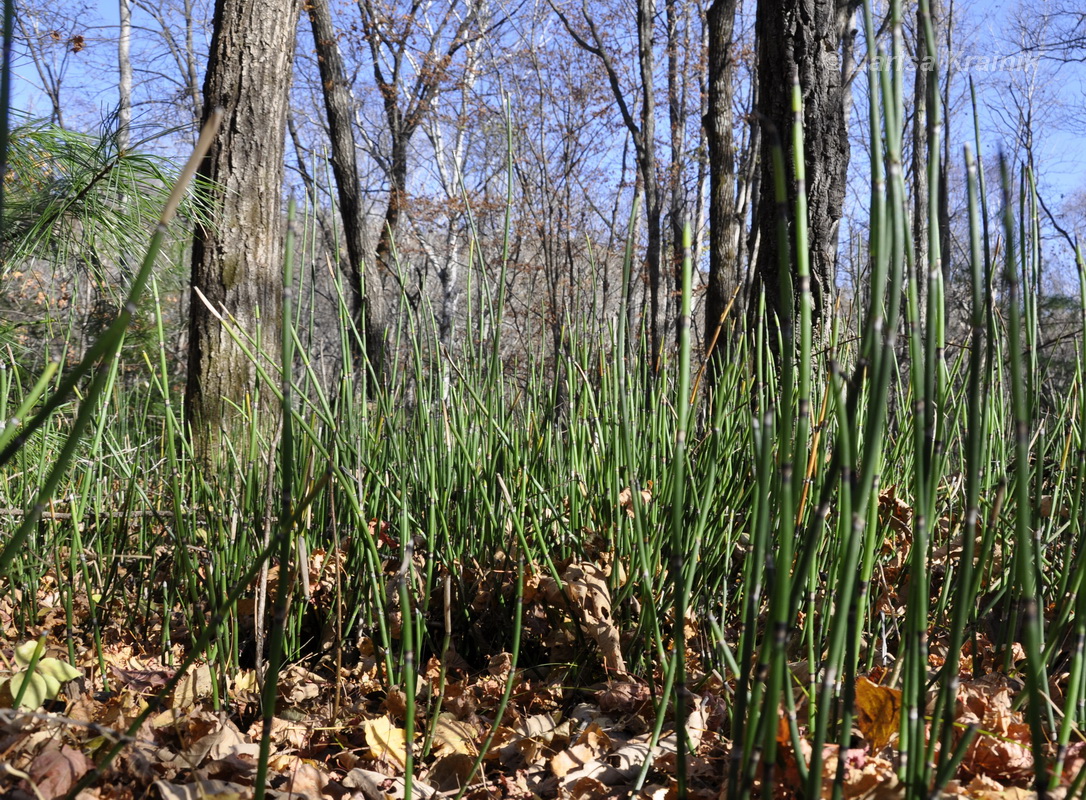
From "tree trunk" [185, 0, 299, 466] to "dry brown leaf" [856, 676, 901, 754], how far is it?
1.95 metres

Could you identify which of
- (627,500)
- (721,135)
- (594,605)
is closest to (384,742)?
(594,605)

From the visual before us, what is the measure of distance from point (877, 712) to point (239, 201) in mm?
2280

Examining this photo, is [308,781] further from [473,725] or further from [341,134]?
[341,134]

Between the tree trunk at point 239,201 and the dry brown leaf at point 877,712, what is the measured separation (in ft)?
6.39

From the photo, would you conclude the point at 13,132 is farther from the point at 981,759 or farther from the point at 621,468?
the point at 981,759

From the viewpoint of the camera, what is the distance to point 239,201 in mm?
2490

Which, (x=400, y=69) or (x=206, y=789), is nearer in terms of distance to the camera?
(x=206, y=789)

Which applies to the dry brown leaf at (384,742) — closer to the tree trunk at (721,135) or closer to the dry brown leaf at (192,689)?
the dry brown leaf at (192,689)

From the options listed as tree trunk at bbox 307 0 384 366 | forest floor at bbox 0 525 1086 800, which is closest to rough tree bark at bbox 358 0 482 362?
tree trunk at bbox 307 0 384 366

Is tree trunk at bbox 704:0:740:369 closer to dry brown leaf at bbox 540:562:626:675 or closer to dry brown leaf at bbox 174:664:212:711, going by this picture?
dry brown leaf at bbox 540:562:626:675

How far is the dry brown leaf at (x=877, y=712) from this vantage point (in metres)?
0.87

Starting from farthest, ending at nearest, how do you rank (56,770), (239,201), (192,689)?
(239,201) → (192,689) → (56,770)

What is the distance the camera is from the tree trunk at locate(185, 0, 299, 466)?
2.44m

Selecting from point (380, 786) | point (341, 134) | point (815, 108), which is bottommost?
point (380, 786)
